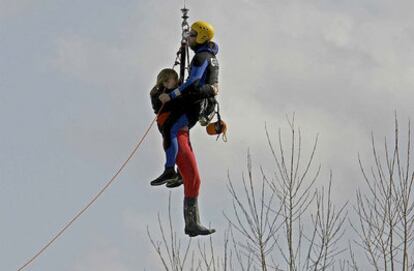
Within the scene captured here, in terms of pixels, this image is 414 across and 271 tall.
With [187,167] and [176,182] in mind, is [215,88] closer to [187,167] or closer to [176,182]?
[187,167]

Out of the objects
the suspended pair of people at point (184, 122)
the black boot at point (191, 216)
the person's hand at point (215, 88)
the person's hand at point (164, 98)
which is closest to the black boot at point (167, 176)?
the suspended pair of people at point (184, 122)

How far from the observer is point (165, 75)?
8922mm

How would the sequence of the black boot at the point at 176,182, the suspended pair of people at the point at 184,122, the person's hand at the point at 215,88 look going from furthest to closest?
the black boot at the point at 176,182 → the suspended pair of people at the point at 184,122 → the person's hand at the point at 215,88

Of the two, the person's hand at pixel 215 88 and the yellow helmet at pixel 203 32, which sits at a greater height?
the yellow helmet at pixel 203 32

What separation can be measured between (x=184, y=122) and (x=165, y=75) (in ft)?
1.43

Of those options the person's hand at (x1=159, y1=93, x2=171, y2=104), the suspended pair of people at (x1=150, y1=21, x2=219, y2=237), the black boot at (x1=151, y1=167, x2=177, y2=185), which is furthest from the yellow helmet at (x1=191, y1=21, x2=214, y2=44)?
the black boot at (x1=151, y1=167, x2=177, y2=185)

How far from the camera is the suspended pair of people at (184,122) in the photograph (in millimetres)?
8906

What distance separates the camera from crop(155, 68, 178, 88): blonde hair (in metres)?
8.91

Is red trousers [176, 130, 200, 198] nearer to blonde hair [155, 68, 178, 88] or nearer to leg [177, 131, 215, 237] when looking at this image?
leg [177, 131, 215, 237]

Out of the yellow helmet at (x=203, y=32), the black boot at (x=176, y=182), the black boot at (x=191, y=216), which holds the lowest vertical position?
the black boot at (x=191, y=216)

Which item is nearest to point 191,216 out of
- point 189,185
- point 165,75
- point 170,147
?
point 189,185

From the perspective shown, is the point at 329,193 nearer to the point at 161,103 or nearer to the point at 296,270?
the point at 296,270

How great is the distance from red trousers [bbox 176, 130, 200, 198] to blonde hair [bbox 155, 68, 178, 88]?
0.45 metres

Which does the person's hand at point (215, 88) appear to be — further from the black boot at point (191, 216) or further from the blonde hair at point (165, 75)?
the black boot at point (191, 216)
